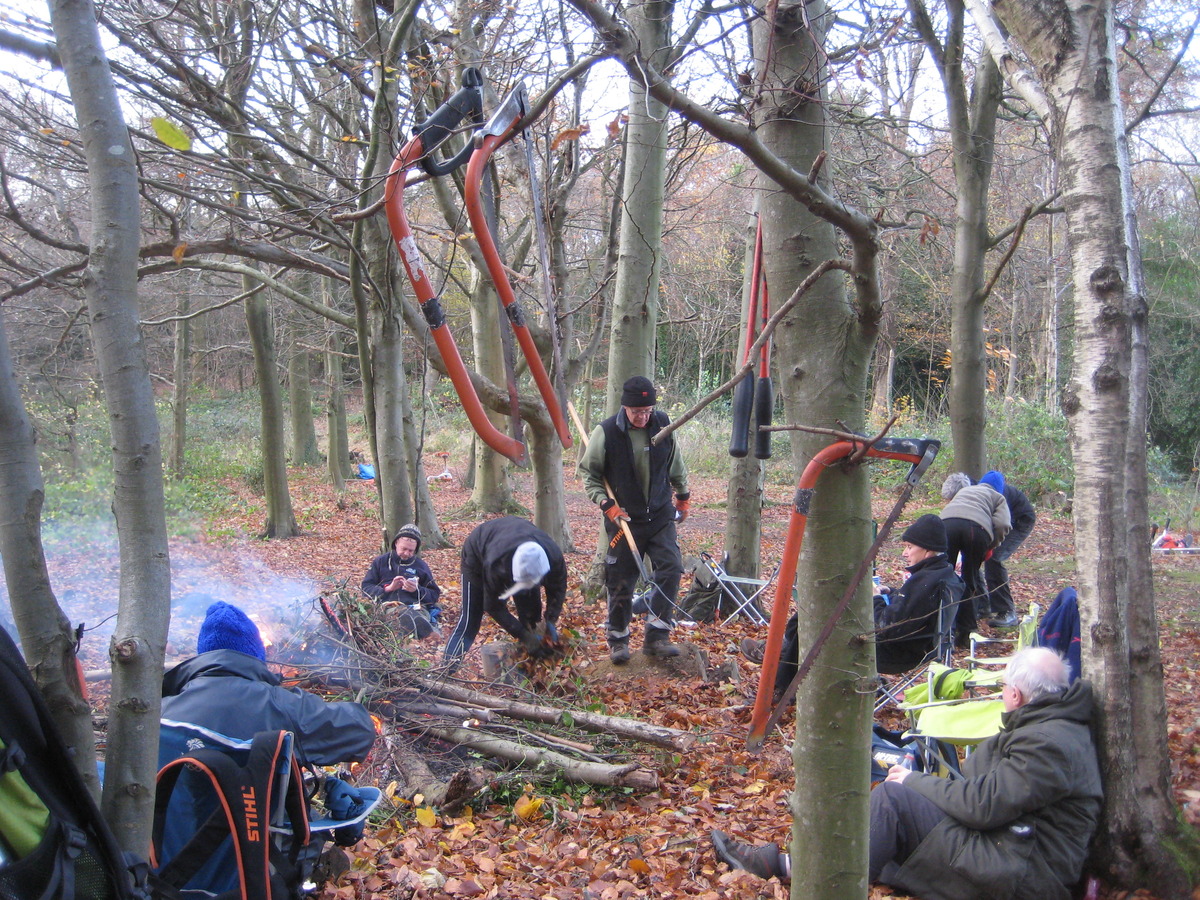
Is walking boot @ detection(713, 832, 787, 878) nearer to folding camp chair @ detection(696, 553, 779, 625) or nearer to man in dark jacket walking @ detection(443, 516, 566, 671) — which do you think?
man in dark jacket walking @ detection(443, 516, 566, 671)

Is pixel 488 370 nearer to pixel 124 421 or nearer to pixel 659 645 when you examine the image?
pixel 659 645

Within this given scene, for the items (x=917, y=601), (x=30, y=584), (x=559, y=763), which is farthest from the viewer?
(x=917, y=601)

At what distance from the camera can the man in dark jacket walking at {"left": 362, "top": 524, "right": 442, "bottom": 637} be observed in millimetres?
7039

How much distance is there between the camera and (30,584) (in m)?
2.00

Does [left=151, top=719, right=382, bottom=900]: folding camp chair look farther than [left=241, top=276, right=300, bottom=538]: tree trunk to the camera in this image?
No

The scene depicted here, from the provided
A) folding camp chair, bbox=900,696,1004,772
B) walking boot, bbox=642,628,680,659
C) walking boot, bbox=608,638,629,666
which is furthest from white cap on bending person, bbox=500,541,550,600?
folding camp chair, bbox=900,696,1004,772

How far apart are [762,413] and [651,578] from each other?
361 centimetres

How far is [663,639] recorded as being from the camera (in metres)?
6.04

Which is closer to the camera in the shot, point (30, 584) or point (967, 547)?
point (30, 584)

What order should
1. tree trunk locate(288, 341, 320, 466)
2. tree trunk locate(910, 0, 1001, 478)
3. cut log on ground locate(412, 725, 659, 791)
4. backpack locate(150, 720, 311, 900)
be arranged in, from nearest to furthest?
backpack locate(150, 720, 311, 900)
cut log on ground locate(412, 725, 659, 791)
tree trunk locate(910, 0, 1001, 478)
tree trunk locate(288, 341, 320, 466)

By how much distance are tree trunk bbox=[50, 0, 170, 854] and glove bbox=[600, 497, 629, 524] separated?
13.2 feet

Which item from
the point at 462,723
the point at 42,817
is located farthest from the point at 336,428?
the point at 42,817

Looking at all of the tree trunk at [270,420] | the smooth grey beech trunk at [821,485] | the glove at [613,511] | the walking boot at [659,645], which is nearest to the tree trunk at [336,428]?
the tree trunk at [270,420]

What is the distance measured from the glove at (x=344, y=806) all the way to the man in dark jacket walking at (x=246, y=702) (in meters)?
0.15
